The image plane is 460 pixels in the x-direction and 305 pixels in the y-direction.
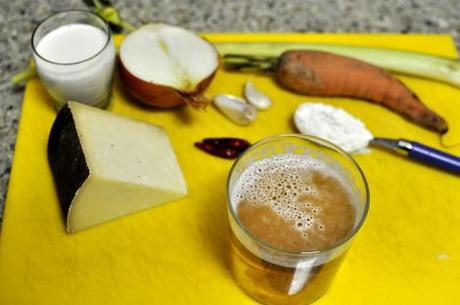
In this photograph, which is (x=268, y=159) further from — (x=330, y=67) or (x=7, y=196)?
(x=7, y=196)

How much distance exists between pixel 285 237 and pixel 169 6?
76cm

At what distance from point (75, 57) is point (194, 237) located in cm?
38

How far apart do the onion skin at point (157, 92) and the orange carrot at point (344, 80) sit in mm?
156

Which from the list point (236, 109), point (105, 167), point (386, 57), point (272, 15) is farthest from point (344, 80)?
point (105, 167)

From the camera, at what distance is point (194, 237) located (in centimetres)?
93

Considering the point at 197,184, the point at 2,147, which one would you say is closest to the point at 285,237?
the point at 197,184

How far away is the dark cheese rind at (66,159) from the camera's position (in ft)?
2.88

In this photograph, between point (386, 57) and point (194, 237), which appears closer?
point (194, 237)

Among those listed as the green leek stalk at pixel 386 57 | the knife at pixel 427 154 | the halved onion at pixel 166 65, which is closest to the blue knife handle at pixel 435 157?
the knife at pixel 427 154

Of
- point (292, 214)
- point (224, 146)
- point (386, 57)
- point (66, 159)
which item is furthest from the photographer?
point (386, 57)

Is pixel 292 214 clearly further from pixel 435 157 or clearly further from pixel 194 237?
pixel 435 157

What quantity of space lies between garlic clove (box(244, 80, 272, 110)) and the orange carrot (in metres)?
0.05

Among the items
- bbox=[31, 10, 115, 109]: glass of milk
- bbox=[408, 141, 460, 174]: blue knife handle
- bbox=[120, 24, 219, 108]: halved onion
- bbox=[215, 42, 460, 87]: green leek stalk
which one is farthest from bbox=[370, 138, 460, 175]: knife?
bbox=[31, 10, 115, 109]: glass of milk

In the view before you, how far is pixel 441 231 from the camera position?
94 centimetres
